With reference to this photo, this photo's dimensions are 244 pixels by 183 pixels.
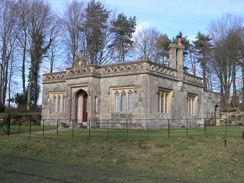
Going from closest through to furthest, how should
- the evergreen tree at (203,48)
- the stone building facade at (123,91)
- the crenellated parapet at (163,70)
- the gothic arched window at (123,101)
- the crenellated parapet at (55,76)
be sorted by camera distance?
the stone building facade at (123,91)
the crenellated parapet at (163,70)
the gothic arched window at (123,101)
the crenellated parapet at (55,76)
the evergreen tree at (203,48)

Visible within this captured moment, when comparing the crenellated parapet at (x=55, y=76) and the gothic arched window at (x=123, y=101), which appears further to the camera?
the crenellated parapet at (x=55, y=76)

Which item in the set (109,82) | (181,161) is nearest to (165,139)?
(181,161)

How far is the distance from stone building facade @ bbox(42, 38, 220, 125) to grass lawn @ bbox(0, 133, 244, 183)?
23.1 ft

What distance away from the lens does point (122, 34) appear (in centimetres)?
4397

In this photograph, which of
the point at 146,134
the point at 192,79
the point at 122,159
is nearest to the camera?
the point at 122,159

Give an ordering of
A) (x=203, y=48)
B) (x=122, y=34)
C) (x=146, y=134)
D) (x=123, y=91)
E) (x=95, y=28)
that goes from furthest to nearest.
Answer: (x=203, y=48)
(x=122, y=34)
(x=95, y=28)
(x=123, y=91)
(x=146, y=134)

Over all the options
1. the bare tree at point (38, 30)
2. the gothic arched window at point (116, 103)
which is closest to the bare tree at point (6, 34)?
the bare tree at point (38, 30)

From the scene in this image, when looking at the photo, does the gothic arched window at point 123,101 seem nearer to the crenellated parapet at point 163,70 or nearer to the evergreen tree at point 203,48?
the crenellated parapet at point 163,70

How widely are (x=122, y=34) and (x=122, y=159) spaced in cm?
3388

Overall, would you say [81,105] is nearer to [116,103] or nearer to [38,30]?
[116,103]

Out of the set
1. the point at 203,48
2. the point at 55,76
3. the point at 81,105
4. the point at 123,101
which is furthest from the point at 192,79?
the point at 203,48

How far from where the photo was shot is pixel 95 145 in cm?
1426

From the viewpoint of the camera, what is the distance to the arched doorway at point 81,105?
Answer: 24.5 metres

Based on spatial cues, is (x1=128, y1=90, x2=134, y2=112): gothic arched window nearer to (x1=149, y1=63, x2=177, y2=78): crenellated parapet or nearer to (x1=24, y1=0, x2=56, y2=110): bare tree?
(x1=149, y1=63, x2=177, y2=78): crenellated parapet
